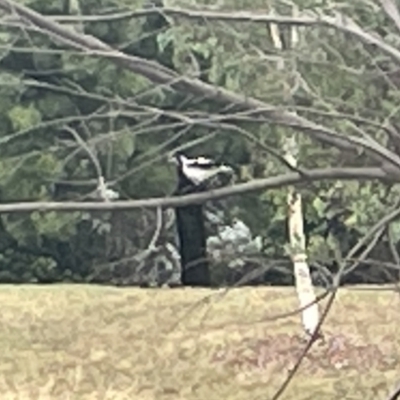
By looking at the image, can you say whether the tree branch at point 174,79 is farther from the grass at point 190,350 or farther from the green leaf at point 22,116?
the green leaf at point 22,116

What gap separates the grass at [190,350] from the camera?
1355cm

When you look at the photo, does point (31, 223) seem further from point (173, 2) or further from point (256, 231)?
point (173, 2)

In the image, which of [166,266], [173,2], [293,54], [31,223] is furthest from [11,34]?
[166,266]

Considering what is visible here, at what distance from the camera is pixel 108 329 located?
56.5 feet

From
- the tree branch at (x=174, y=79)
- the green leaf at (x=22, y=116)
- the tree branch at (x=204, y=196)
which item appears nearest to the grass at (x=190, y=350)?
the green leaf at (x=22, y=116)

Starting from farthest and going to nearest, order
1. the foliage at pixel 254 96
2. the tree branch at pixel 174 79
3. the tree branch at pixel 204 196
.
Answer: the foliage at pixel 254 96 < the tree branch at pixel 174 79 < the tree branch at pixel 204 196

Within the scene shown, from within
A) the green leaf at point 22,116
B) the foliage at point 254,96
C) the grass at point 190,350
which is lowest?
the grass at point 190,350

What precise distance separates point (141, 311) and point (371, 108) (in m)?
11.5

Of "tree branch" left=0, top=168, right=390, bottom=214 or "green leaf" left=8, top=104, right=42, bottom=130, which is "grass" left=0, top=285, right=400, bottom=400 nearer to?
"green leaf" left=8, top=104, right=42, bottom=130

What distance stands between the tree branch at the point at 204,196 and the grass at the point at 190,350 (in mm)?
5971

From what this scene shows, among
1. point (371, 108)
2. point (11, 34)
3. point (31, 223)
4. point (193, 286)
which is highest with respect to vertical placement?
point (11, 34)

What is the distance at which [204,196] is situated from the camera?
515 cm

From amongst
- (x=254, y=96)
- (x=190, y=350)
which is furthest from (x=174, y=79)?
(x=190, y=350)

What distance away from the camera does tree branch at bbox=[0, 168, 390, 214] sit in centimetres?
493
